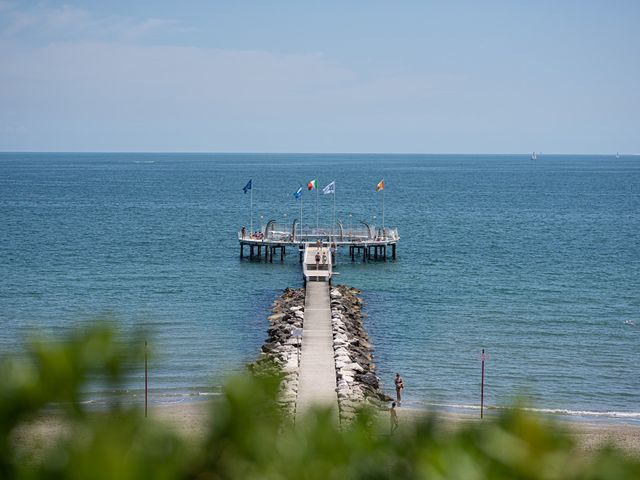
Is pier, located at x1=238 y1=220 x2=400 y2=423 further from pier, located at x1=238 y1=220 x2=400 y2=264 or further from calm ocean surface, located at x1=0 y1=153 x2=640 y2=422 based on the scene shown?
calm ocean surface, located at x1=0 y1=153 x2=640 y2=422

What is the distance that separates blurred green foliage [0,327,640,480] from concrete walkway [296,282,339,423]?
44.9 feet

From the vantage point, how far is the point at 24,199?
11081 centimetres

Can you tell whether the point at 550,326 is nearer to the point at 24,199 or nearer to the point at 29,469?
the point at 29,469

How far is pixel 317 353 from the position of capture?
28.0 meters

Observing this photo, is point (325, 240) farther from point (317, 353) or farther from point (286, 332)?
point (317, 353)

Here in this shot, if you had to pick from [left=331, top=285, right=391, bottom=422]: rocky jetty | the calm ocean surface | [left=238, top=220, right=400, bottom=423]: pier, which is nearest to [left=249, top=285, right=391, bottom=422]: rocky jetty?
[left=331, top=285, right=391, bottom=422]: rocky jetty

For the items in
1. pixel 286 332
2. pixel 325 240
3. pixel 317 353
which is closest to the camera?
pixel 317 353

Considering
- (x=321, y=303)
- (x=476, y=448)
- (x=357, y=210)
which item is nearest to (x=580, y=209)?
(x=357, y=210)

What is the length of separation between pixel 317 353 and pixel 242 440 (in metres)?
24.8

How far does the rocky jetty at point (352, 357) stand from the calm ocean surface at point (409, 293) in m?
0.83

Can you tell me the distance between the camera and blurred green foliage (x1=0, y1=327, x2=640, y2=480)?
3.20 meters

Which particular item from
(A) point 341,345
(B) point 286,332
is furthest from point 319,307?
(A) point 341,345

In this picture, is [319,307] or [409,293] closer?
[319,307]

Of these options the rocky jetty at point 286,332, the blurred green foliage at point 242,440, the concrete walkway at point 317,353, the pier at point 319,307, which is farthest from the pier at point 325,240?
the blurred green foliage at point 242,440
